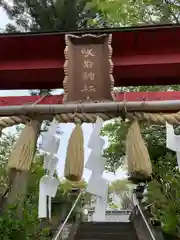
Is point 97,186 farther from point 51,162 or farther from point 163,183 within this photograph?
point 163,183

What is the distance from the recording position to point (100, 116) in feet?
7.34

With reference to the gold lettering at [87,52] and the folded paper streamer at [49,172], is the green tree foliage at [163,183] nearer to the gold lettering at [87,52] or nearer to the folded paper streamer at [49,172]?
the gold lettering at [87,52]

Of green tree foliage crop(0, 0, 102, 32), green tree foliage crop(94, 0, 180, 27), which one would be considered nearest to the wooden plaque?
green tree foliage crop(94, 0, 180, 27)

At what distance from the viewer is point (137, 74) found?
2723 mm

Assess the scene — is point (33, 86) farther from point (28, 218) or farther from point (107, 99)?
point (28, 218)

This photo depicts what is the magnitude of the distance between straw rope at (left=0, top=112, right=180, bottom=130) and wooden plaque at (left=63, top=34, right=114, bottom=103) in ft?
0.41

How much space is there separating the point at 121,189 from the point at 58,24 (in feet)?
28.8

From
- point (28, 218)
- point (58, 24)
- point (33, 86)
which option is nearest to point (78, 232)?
point (28, 218)

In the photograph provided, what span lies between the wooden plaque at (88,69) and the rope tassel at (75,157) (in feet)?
0.86

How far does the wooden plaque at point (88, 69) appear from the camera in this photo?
2371 mm

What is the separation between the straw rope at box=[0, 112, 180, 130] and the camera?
219 cm

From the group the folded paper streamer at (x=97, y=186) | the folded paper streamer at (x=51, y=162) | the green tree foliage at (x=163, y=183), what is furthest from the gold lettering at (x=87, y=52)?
the green tree foliage at (x=163, y=183)

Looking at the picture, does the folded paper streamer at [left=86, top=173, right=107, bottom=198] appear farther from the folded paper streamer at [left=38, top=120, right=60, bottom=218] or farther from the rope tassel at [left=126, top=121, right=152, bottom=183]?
the folded paper streamer at [left=38, top=120, right=60, bottom=218]

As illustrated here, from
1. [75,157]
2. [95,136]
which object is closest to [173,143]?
[95,136]
